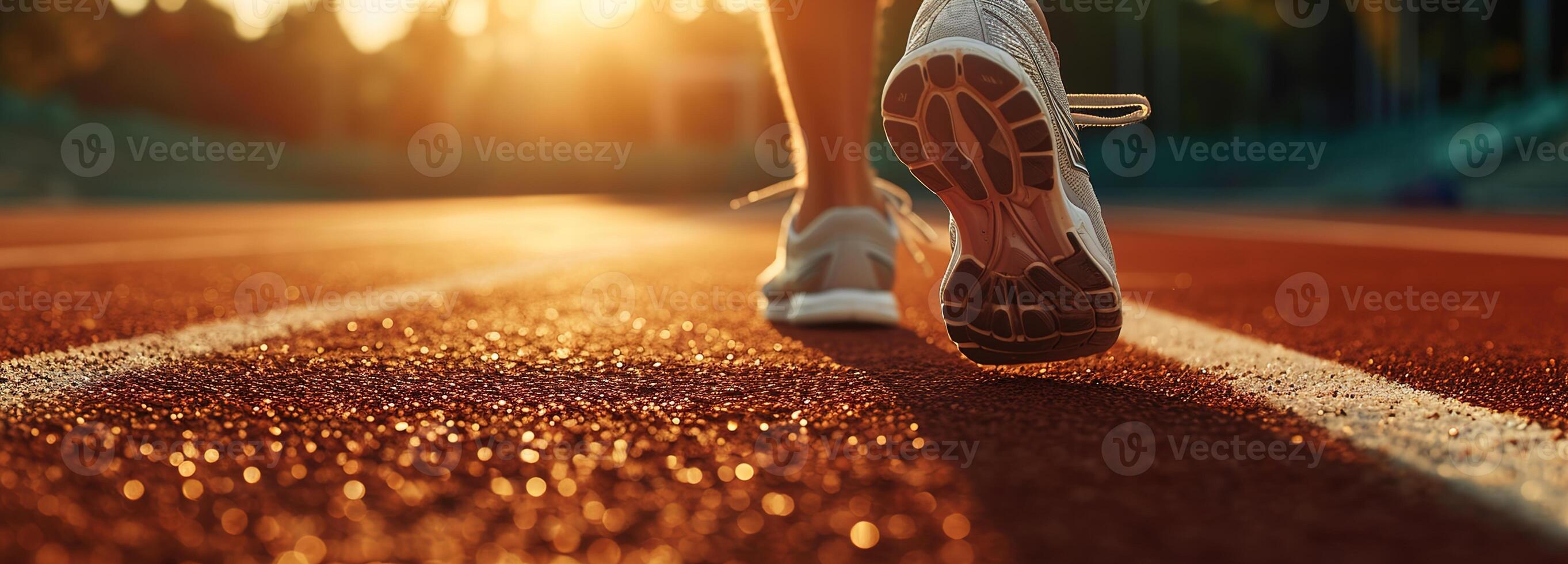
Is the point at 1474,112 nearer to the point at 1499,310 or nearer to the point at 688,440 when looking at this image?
the point at 1499,310

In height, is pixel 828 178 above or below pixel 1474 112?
above

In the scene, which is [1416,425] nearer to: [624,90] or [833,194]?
[833,194]

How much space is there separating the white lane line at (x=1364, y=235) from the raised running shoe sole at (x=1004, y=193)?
11.5ft

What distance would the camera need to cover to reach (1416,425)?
117 cm

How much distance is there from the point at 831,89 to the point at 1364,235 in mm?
5444

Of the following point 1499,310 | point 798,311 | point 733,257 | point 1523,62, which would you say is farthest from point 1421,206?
point 1523,62

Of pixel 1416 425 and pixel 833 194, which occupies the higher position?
pixel 833 194


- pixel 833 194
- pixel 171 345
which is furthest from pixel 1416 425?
pixel 171 345

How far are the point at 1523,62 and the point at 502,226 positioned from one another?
2917 cm

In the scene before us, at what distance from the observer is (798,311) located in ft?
7.16

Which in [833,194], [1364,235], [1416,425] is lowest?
[1364,235]

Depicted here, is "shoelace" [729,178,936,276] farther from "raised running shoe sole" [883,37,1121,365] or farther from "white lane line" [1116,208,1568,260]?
"white lane line" [1116,208,1568,260]

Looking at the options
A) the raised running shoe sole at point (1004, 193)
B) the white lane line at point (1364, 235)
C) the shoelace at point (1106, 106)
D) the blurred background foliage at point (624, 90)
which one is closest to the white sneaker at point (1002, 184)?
the raised running shoe sole at point (1004, 193)

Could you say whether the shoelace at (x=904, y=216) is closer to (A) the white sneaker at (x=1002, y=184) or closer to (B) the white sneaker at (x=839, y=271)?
(B) the white sneaker at (x=839, y=271)
